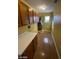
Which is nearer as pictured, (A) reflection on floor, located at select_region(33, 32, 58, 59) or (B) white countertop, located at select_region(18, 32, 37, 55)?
(B) white countertop, located at select_region(18, 32, 37, 55)

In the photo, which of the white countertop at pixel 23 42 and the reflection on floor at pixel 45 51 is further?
the reflection on floor at pixel 45 51

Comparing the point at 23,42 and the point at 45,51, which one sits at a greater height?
the point at 23,42

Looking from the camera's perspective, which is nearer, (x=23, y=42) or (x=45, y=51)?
(x=23, y=42)

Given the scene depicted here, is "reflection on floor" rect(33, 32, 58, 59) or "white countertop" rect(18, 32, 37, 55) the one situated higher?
"white countertop" rect(18, 32, 37, 55)

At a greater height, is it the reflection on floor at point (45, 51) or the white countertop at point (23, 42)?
the white countertop at point (23, 42)
